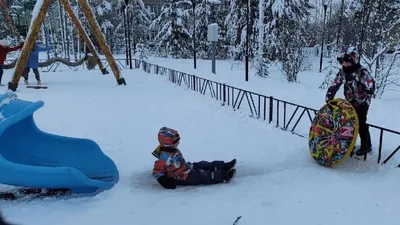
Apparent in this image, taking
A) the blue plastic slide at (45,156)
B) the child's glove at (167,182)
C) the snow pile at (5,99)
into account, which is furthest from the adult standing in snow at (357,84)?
the snow pile at (5,99)

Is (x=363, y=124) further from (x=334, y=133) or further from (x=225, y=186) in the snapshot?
(x=225, y=186)

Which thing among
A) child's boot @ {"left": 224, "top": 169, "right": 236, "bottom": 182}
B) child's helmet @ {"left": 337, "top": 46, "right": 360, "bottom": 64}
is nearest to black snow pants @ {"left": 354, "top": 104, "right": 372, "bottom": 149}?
child's helmet @ {"left": 337, "top": 46, "right": 360, "bottom": 64}

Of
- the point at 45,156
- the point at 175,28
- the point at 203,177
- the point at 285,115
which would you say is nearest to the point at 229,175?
the point at 203,177

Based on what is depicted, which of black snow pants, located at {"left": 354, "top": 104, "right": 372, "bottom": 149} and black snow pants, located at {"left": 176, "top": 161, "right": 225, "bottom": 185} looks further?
black snow pants, located at {"left": 354, "top": 104, "right": 372, "bottom": 149}

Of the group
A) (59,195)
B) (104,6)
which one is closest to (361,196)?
(59,195)

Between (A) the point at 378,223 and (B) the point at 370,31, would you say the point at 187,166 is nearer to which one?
(A) the point at 378,223

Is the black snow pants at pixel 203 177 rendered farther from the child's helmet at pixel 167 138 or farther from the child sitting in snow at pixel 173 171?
the child's helmet at pixel 167 138

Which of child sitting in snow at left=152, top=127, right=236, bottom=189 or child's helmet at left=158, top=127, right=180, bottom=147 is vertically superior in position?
child's helmet at left=158, top=127, right=180, bottom=147

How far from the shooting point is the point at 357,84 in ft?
15.6

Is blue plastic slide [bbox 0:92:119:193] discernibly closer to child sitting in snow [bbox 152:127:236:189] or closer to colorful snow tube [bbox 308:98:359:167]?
child sitting in snow [bbox 152:127:236:189]

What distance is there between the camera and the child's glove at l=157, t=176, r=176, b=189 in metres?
4.16

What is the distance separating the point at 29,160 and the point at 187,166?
6.83 ft

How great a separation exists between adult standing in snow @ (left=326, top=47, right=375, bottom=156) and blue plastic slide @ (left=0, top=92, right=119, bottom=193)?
132 inches

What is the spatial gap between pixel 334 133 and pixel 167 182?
2.32m
